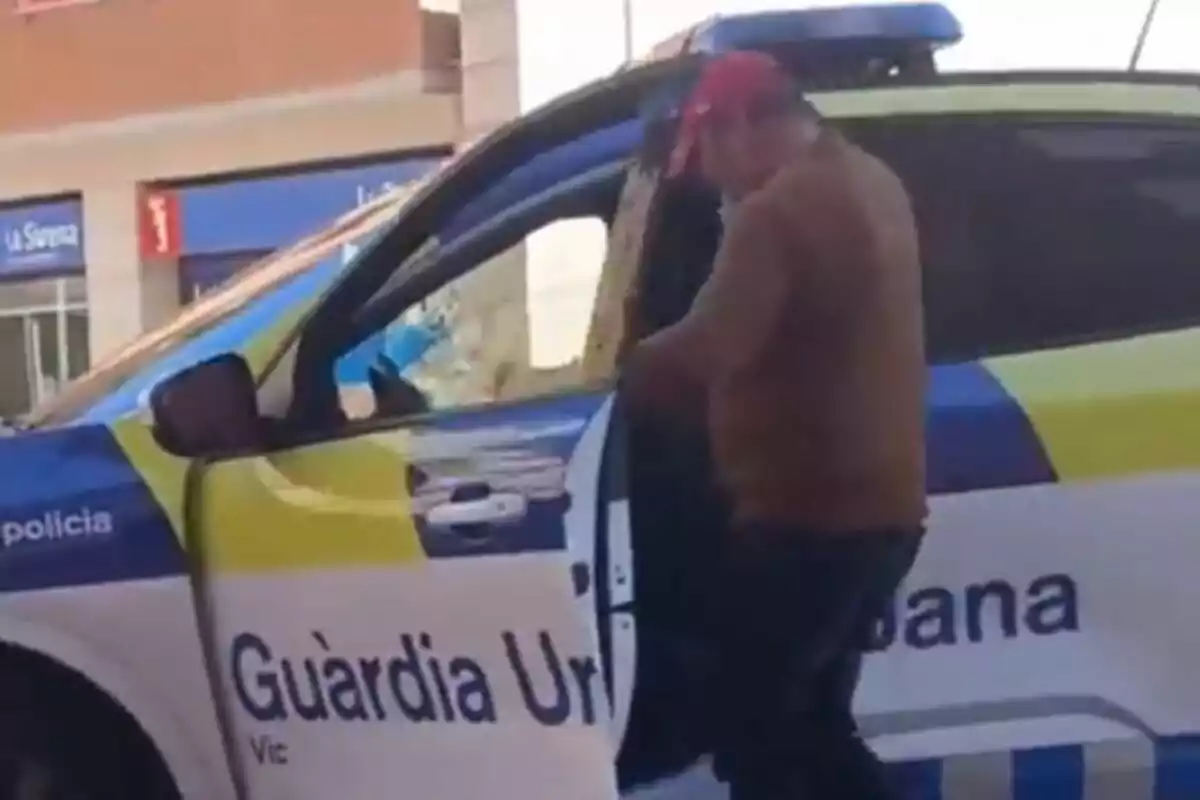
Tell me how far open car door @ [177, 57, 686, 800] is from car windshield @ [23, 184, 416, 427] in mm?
140

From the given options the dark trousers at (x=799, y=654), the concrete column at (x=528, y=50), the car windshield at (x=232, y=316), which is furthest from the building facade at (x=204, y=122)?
the dark trousers at (x=799, y=654)

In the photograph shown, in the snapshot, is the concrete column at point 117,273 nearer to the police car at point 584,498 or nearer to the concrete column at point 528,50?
the concrete column at point 528,50

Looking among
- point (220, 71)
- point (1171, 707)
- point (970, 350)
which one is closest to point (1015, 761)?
point (1171, 707)

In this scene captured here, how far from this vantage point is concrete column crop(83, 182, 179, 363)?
57.5 feet

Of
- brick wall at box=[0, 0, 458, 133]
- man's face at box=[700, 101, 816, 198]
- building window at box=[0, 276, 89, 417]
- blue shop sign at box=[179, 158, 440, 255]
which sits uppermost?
man's face at box=[700, 101, 816, 198]

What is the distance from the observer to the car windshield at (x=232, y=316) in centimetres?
398

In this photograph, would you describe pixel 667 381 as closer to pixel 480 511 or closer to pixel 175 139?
pixel 480 511

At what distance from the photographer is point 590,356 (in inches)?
147

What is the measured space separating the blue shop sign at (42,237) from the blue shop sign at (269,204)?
1253 millimetres

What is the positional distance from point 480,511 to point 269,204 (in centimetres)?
1341

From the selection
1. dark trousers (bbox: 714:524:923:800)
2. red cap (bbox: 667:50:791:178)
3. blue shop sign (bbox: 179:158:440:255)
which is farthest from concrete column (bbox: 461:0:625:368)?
dark trousers (bbox: 714:524:923:800)

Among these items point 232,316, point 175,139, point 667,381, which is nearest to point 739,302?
point 667,381

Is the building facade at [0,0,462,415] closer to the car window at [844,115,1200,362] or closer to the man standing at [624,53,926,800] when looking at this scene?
the car window at [844,115,1200,362]

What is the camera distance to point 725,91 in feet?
12.3
